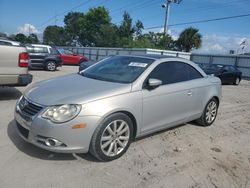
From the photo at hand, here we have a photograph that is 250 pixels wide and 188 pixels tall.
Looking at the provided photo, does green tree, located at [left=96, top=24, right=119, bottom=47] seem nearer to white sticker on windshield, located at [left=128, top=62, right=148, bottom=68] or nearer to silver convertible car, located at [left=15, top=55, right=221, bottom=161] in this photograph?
silver convertible car, located at [left=15, top=55, right=221, bottom=161]

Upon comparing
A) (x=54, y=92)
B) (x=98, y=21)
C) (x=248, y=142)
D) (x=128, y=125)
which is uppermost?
(x=98, y=21)

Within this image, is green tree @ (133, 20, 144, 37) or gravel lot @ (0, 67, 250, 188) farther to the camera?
green tree @ (133, 20, 144, 37)

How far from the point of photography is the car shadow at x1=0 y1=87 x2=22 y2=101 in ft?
23.9

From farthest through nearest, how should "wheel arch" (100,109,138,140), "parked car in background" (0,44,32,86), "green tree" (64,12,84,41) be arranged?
"green tree" (64,12,84,41)
"parked car in background" (0,44,32,86)
"wheel arch" (100,109,138,140)

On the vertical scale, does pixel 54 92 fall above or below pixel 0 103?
above

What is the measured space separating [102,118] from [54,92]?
0.84 m

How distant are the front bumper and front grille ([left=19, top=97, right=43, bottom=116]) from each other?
0.30ft

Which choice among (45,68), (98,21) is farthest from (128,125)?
(98,21)

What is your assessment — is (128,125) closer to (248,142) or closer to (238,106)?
(248,142)

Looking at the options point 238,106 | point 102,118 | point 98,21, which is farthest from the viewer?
point 98,21

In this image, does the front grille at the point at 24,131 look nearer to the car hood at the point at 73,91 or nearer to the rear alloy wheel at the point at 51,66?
the car hood at the point at 73,91

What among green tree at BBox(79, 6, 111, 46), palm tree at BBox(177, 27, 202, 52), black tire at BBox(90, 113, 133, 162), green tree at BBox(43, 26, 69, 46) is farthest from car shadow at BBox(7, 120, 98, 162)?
green tree at BBox(43, 26, 69, 46)

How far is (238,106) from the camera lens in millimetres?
9031

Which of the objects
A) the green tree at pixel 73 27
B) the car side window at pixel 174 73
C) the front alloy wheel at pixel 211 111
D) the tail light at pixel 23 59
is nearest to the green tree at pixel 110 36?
the green tree at pixel 73 27
